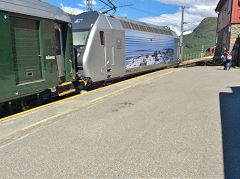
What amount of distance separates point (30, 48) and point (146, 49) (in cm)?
857

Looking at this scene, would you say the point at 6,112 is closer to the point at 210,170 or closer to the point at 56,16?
the point at 56,16

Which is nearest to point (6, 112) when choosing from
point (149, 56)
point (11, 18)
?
point (11, 18)

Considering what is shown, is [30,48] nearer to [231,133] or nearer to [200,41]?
[231,133]

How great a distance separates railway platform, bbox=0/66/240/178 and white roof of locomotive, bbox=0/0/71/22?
264 cm

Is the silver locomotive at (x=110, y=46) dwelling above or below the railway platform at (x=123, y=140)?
above

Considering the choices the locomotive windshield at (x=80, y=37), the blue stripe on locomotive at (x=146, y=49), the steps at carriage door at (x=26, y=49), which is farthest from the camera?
the blue stripe on locomotive at (x=146, y=49)

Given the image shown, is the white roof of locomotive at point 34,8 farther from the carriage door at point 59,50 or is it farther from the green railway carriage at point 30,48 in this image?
the carriage door at point 59,50

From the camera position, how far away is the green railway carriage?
16.1 ft

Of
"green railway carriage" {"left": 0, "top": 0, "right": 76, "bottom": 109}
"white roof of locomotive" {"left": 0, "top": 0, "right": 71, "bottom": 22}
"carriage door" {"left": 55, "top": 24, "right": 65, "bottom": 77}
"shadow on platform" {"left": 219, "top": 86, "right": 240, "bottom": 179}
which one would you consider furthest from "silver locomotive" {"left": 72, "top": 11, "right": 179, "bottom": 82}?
"shadow on platform" {"left": 219, "top": 86, "right": 240, "bottom": 179}

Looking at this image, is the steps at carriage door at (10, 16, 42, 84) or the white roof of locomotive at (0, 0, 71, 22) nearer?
the white roof of locomotive at (0, 0, 71, 22)

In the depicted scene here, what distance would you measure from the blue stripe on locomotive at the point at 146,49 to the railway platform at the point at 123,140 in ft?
16.8

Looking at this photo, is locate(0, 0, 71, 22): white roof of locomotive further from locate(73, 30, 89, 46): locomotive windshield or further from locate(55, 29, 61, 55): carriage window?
locate(73, 30, 89, 46): locomotive windshield

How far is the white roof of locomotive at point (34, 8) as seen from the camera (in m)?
4.90

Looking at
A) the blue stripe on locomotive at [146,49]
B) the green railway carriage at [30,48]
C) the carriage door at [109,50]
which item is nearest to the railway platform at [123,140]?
the green railway carriage at [30,48]
